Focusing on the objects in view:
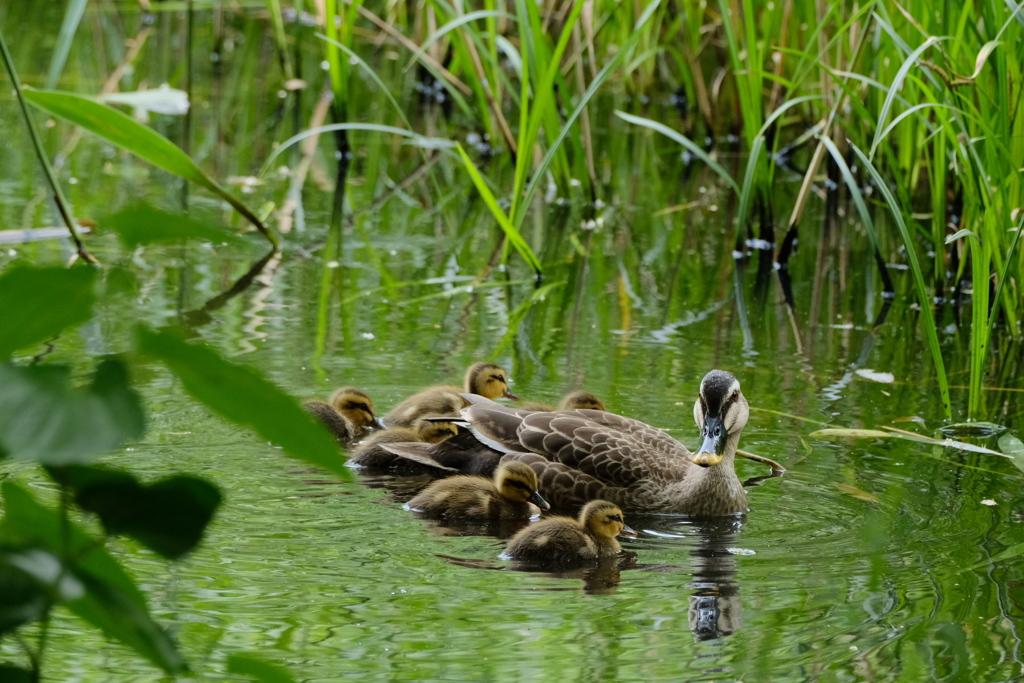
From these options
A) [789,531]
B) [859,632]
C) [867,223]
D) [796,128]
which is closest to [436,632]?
[859,632]

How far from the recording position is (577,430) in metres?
3.58

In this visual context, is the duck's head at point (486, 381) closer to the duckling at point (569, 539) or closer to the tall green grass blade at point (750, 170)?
the duckling at point (569, 539)

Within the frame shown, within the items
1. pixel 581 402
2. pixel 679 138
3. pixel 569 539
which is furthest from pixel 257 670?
pixel 679 138

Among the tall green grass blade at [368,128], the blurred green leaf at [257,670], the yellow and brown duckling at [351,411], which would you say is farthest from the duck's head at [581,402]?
the blurred green leaf at [257,670]

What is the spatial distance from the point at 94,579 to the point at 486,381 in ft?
10.4

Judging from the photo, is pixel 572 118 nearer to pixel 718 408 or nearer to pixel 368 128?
pixel 368 128

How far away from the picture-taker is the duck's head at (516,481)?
10.8ft

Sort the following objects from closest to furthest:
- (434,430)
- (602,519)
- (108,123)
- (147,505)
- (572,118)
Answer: (147,505) < (108,123) < (602,519) < (434,430) < (572,118)

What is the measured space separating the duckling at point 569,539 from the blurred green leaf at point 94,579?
2149mm

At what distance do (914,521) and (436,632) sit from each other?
1373 mm

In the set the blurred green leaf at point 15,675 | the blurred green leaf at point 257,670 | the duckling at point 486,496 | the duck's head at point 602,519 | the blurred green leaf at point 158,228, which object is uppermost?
the blurred green leaf at point 158,228

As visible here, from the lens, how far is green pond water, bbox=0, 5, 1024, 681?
2.44 metres

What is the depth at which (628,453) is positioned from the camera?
3514 mm

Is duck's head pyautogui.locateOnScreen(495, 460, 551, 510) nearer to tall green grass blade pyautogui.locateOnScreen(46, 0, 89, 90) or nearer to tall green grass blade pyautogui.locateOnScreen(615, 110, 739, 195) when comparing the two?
tall green grass blade pyautogui.locateOnScreen(46, 0, 89, 90)
